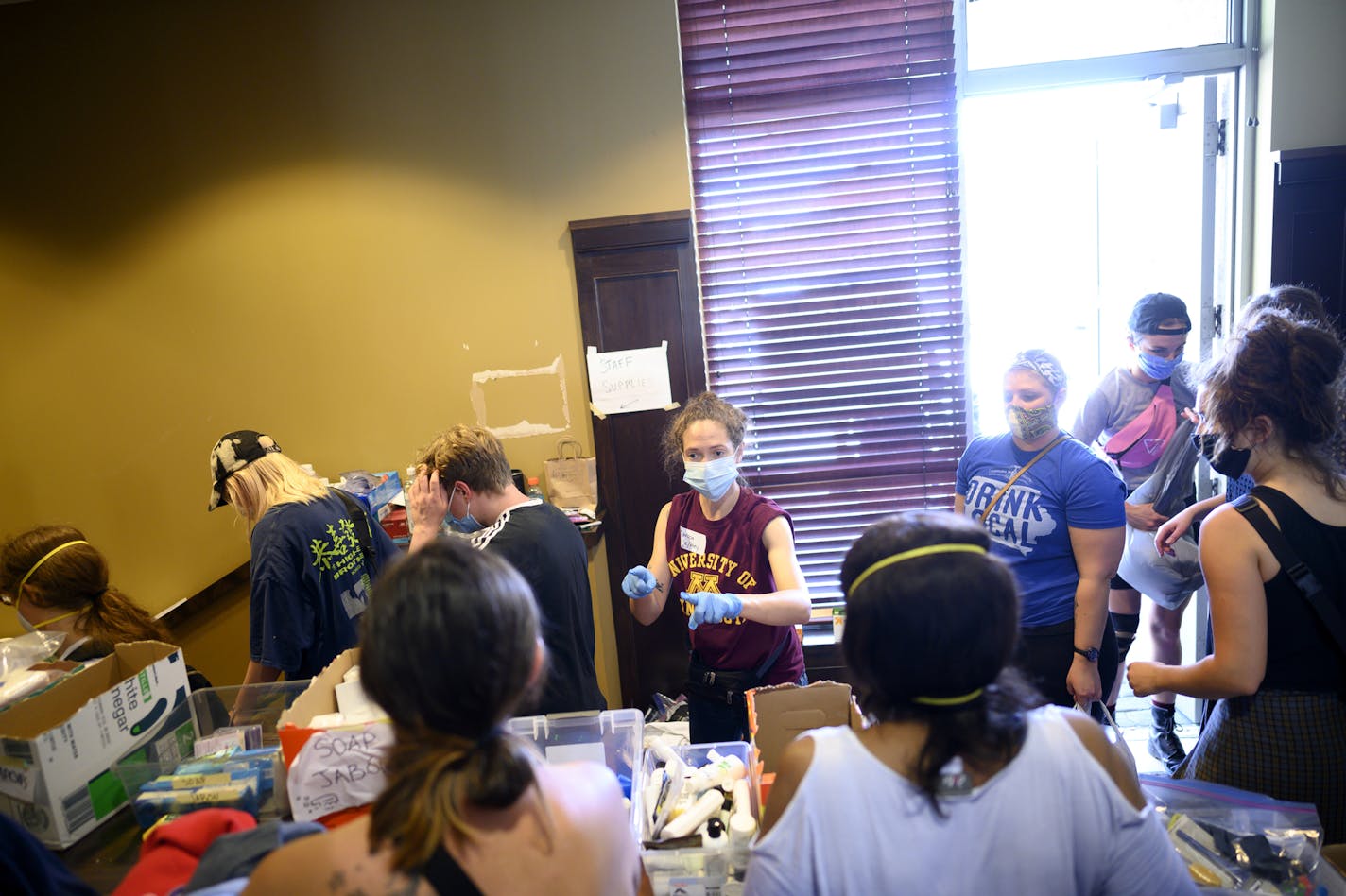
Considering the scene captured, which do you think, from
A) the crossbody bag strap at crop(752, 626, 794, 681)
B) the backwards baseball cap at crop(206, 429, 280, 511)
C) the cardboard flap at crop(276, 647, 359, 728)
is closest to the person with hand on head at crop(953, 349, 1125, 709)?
the crossbody bag strap at crop(752, 626, 794, 681)

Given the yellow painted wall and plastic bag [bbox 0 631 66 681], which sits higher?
the yellow painted wall

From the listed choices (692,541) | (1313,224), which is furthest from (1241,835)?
(1313,224)

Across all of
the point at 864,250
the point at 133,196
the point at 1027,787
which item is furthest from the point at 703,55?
the point at 1027,787

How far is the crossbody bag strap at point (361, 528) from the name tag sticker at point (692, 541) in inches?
37.6

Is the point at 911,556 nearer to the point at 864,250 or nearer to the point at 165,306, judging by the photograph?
the point at 864,250

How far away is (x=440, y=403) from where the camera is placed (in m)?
3.18

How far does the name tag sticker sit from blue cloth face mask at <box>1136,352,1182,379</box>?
1.73 m

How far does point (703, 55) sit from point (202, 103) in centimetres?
200

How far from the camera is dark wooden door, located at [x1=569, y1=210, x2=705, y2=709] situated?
2.99 m

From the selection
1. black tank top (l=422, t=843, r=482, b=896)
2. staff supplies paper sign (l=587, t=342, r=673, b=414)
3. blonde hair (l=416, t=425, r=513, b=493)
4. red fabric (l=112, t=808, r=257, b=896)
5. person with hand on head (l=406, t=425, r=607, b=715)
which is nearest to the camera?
black tank top (l=422, t=843, r=482, b=896)

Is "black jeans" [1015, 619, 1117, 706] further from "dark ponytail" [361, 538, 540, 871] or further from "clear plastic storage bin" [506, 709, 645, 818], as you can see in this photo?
"dark ponytail" [361, 538, 540, 871]

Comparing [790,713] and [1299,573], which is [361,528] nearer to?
[790,713]

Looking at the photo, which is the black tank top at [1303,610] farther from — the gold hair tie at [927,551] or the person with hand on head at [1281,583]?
the gold hair tie at [927,551]

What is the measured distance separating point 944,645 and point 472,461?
1337 millimetres
